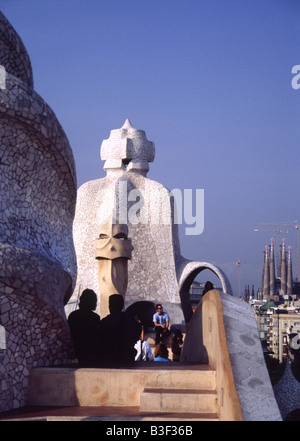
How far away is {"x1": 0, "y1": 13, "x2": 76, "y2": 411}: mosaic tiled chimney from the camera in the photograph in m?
4.18

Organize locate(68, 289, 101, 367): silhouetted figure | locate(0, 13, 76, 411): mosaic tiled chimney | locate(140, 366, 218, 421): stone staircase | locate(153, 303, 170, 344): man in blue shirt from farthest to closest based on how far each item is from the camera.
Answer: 1. locate(153, 303, 170, 344): man in blue shirt
2. locate(68, 289, 101, 367): silhouetted figure
3. locate(0, 13, 76, 411): mosaic tiled chimney
4. locate(140, 366, 218, 421): stone staircase

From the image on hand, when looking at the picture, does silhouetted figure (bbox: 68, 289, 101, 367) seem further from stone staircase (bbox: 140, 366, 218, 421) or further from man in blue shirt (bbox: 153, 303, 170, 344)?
man in blue shirt (bbox: 153, 303, 170, 344)

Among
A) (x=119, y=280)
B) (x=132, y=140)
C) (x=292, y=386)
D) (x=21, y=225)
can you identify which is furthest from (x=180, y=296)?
(x=21, y=225)

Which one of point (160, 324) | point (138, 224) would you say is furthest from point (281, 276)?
→ point (160, 324)

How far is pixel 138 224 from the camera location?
1708 cm

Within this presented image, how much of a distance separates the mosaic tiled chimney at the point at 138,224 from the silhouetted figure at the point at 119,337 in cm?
1087

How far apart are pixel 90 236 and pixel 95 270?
0.96 meters

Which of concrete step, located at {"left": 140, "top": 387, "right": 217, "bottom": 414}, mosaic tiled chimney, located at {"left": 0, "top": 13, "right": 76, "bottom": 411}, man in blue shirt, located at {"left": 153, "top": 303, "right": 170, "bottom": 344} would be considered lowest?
concrete step, located at {"left": 140, "top": 387, "right": 217, "bottom": 414}

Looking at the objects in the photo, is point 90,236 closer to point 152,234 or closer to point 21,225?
point 152,234

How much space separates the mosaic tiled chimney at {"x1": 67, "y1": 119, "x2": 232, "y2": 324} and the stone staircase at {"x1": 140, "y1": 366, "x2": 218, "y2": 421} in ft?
37.8

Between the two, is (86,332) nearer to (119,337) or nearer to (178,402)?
(119,337)

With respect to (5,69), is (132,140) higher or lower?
higher

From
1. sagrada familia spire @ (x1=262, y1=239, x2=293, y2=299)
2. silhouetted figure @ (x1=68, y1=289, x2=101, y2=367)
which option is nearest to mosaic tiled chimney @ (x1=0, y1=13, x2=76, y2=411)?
silhouetted figure @ (x1=68, y1=289, x2=101, y2=367)

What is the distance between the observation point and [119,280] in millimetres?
8969
